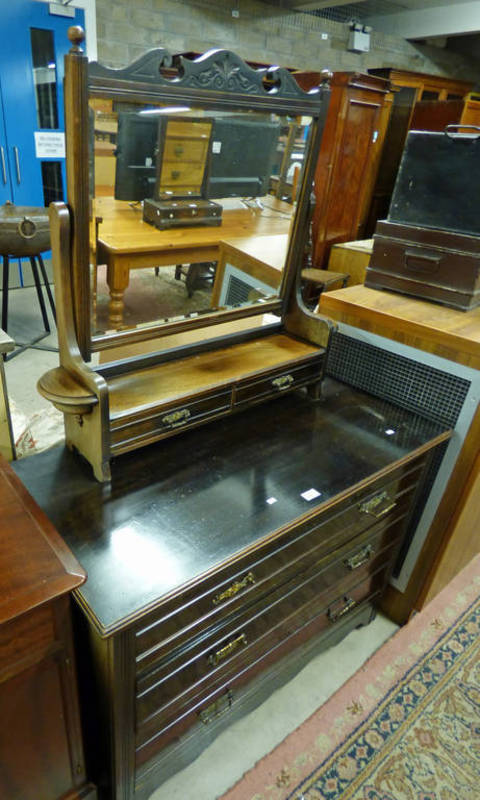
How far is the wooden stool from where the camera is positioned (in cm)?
333

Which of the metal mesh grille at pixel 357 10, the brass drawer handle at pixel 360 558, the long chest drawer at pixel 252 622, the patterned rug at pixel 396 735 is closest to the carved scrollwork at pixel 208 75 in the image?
the long chest drawer at pixel 252 622

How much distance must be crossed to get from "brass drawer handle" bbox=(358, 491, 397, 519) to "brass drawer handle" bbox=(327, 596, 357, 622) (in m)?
0.34

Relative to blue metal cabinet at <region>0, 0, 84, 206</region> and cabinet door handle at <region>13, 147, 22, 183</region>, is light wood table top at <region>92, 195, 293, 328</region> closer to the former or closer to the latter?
blue metal cabinet at <region>0, 0, 84, 206</region>

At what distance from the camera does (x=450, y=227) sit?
1.52 metres

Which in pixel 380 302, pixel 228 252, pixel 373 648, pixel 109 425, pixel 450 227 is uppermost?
pixel 450 227

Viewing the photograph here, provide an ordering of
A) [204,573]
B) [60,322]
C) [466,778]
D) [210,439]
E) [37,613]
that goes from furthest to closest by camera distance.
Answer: [466,778], [210,439], [60,322], [204,573], [37,613]

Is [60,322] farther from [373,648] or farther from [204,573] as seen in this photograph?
[373,648]

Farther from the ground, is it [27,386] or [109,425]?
[109,425]

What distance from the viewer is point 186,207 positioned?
1.22 metres

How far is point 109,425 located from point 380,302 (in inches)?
38.4

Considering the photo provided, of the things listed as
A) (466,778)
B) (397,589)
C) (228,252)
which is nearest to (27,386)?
(228,252)

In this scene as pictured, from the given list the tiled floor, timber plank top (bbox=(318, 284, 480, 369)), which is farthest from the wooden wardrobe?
the tiled floor

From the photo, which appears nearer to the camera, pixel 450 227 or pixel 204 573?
pixel 204 573

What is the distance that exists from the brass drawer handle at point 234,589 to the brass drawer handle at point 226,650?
0.17 m
